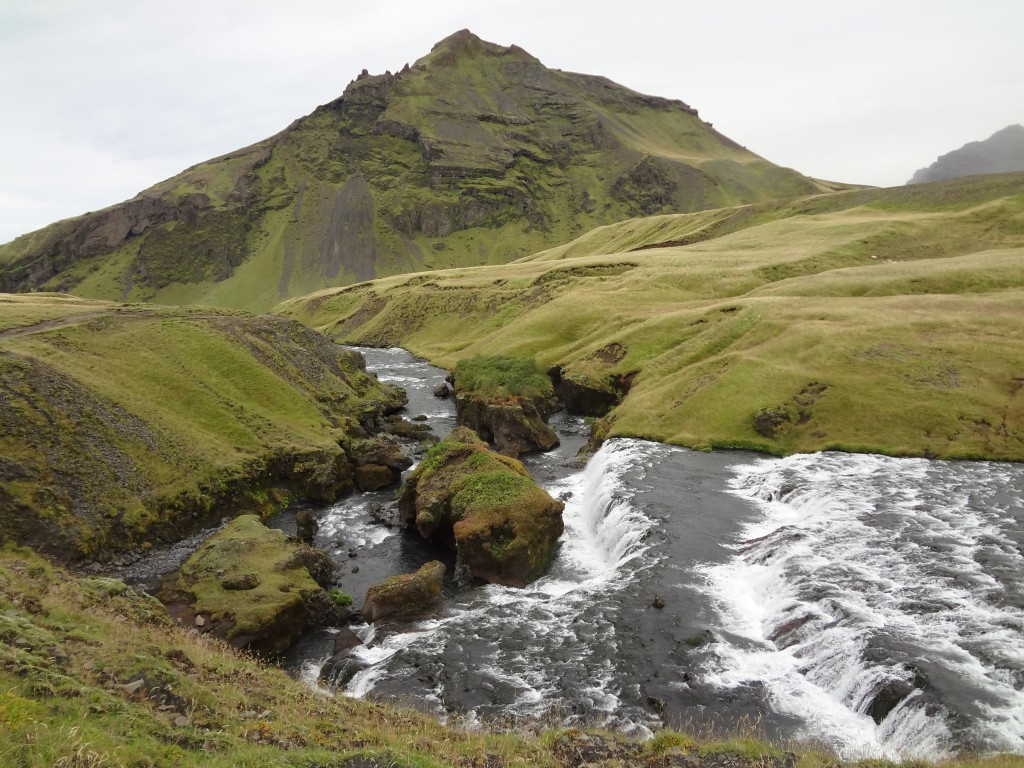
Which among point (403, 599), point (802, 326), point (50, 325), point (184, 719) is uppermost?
point (50, 325)

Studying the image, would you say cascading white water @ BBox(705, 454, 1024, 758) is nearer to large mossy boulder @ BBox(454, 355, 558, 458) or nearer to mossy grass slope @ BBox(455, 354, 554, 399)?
large mossy boulder @ BBox(454, 355, 558, 458)

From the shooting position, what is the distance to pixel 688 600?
2912cm

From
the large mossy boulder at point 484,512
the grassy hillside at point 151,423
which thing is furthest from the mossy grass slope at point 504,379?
the large mossy boulder at point 484,512

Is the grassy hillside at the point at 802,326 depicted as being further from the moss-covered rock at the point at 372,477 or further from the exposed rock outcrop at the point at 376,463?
the moss-covered rock at the point at 372,477

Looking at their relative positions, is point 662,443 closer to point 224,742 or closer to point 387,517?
point 387,517

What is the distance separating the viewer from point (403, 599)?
30562 mm

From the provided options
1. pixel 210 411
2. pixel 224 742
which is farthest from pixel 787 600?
pixel 210 411

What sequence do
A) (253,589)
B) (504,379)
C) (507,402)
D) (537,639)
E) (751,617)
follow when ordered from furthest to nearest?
(504,379) < (507,402) < (253,589) < (537,639) < (751,617)

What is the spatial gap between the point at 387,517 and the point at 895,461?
120 ft

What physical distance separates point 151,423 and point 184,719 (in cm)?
3769

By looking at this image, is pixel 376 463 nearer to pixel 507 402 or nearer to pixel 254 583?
pixel 507 402

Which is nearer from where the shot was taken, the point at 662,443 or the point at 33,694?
the point at 33,694

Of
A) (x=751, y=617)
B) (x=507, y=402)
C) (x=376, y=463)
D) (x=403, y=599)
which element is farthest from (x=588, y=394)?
(x=751, y=617)

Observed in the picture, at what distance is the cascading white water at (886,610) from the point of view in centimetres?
1977
